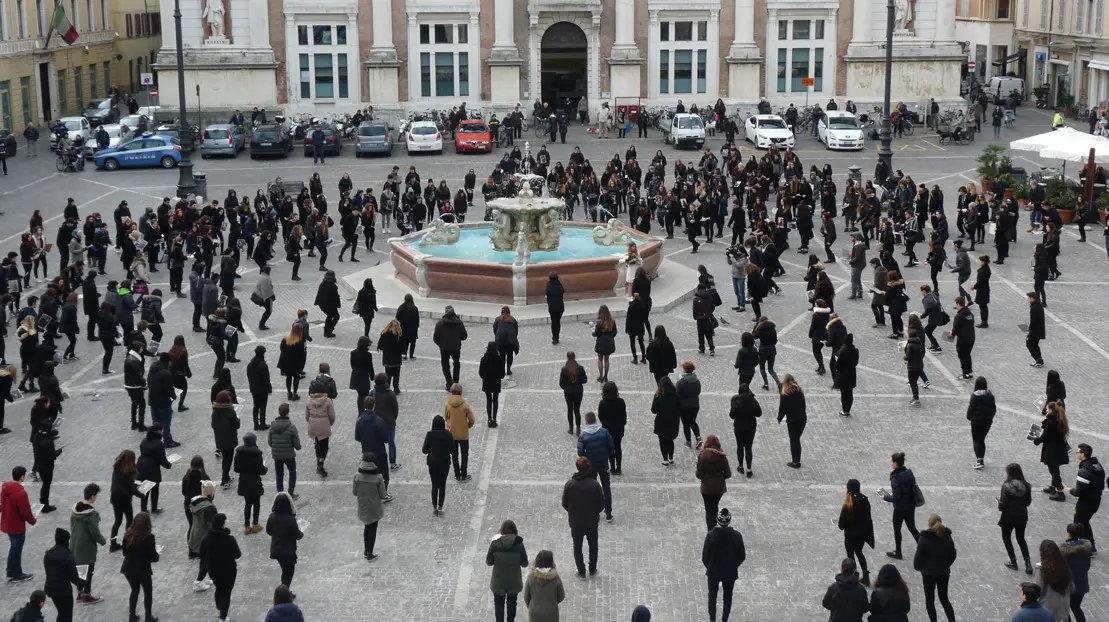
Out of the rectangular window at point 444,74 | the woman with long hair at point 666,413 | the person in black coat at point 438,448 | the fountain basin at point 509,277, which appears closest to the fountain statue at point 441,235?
the fountain basin at point 509,277

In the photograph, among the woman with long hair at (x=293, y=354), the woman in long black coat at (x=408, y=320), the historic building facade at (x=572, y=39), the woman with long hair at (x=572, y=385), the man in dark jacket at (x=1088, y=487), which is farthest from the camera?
the historic building facade at (x=572, y=39)

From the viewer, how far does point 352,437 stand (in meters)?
19.1

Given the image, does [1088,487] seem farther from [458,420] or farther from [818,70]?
[818,70]

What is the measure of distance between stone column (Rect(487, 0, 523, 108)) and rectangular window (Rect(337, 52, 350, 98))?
5.93 m

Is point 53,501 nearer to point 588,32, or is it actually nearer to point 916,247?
point 916,247

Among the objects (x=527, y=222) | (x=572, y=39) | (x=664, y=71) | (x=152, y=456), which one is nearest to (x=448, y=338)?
(x=152, y=456)

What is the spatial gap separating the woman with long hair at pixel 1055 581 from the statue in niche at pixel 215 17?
164ft

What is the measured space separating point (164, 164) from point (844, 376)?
33.6 m

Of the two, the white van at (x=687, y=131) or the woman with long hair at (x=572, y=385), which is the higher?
the white van at (x=687, y=131)

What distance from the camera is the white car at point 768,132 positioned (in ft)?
166

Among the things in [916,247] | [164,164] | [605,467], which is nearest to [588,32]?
[164,164]

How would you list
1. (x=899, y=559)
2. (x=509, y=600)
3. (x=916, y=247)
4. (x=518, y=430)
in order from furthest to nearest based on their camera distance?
1. (x=916, y=247)
2. (x=518, y=430)
3. (x=899, y=559)
4. (x=509, y=600)

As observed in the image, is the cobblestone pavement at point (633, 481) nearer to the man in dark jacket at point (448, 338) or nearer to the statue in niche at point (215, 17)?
the man in dark jacket at point (448, 338)

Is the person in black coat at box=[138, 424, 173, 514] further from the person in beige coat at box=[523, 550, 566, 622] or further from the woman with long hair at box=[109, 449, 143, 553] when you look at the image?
the person in beige coat at box=[523, 550, 566, 622]
